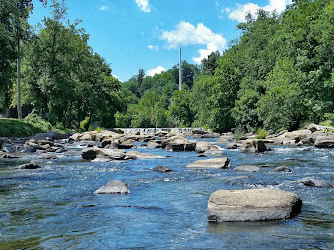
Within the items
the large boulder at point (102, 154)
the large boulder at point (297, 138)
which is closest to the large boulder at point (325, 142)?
the large boulder at point (297, 138)

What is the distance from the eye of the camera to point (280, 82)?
125ft

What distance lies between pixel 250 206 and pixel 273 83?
117 ft

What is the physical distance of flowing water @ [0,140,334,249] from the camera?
17.7ft

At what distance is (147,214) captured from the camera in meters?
7.03

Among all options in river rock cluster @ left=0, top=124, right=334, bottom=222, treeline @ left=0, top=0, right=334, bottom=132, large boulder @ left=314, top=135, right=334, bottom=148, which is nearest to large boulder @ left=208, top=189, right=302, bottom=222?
river rock cluster @ left=0, top=124, right=334, bottom=222

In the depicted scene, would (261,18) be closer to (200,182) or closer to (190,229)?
(200,182)

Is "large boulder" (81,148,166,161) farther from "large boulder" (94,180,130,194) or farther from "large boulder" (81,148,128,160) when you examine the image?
"large boulder" (94,180,130,194)

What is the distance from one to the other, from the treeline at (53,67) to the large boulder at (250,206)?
2743 cm

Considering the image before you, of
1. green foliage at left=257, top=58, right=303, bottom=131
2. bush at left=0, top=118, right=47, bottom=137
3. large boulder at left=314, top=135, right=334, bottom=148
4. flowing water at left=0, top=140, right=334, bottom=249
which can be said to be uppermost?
green foliage at left=257, top=58, right=303, bottom=131

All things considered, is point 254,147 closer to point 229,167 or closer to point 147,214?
point 229,167

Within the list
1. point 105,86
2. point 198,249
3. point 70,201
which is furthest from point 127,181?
point 105,86

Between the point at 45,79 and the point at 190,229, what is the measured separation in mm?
38863

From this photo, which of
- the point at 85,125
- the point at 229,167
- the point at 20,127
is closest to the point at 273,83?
the point at 20,127

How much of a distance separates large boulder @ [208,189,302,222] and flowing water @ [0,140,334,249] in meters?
0.16
